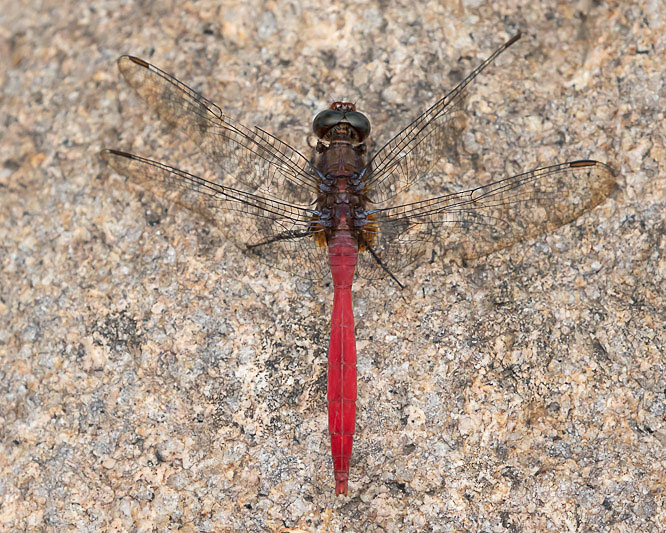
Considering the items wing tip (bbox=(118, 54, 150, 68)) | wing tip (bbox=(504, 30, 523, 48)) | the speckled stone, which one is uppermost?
wing tip (bbox=(504, 30, 523, 48))

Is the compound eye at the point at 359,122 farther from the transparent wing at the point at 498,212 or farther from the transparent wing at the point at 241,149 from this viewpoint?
the transparent wing at the point at 498,212

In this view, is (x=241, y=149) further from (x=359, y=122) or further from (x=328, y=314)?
(x=328, y=314)

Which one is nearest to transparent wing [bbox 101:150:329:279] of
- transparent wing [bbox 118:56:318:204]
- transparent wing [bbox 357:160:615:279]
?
transparent wing [bbox 118:56:318:204]

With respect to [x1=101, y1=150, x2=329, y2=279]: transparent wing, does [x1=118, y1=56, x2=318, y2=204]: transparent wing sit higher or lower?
higher

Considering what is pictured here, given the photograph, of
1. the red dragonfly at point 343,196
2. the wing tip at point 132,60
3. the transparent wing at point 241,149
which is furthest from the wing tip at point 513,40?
the wing tip at point 132,60

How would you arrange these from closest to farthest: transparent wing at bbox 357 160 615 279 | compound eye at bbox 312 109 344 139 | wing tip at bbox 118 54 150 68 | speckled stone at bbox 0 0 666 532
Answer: speckled stone at bbox 0 0 666 532, transparent wing at bbox 357 160 615 279, compound eye at bbox 312 109 344 139, wing tip at bbox 118 54 150 68

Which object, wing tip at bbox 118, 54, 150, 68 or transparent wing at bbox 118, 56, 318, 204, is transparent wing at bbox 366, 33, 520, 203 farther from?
wing tip at bbox 118, 54, 150, 68

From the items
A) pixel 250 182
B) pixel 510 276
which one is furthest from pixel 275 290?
pixel 510 276
